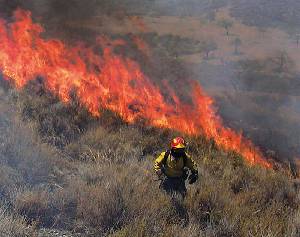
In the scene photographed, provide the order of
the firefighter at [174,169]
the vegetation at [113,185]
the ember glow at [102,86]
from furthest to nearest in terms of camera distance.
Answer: the ember glow at [102,86] < the firefighter at [174,169] < the vegetation at [113,185]

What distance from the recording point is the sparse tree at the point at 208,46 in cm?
2294

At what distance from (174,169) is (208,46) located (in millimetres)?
18008

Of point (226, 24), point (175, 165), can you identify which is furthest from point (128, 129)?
point (226, 24)

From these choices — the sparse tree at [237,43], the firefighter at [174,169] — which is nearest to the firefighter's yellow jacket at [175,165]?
the firefighter at [174,169]

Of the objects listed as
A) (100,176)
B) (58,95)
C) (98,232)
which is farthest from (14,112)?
(98,232)

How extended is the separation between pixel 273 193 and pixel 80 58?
25.1 ft

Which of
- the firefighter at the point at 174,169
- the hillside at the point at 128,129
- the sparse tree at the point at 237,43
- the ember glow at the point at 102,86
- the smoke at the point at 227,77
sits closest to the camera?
the hillside at the point at 128,129

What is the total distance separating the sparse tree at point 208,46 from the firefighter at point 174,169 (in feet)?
53.3

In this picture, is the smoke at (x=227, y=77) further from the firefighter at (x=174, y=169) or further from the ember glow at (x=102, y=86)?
the firefighter at (x=174, y=169)

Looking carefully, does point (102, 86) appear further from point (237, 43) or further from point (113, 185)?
point (237, 43)

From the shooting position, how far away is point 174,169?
20.8 feet

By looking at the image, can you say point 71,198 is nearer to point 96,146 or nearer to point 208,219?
point 208,219

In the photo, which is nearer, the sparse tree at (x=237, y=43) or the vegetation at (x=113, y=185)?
the vegetation at (x=113, y=185)

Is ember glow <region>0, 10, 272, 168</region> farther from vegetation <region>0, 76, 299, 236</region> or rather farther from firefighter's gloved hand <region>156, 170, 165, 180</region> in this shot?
firefighter's gloved hand <region>156, 170, 165, 180</region>
